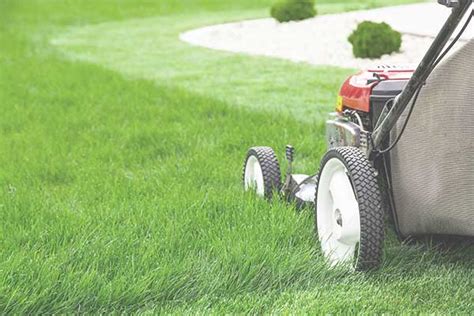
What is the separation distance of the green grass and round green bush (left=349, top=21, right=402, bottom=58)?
78.5 inches

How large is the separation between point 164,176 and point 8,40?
385 inches

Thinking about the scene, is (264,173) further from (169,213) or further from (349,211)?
(349,211)

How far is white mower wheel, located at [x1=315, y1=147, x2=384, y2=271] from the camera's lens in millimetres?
2480

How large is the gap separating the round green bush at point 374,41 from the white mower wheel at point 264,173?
254 inches

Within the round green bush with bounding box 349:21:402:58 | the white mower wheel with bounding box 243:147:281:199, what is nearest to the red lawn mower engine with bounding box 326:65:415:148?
the white mower wheel with bounding box 243:147:281:199

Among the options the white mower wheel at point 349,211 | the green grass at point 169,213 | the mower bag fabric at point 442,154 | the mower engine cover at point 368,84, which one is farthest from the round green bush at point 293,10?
the mower bag fabric at point 442,154

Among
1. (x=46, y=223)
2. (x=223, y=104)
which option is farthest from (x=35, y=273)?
(x=223, y=104)

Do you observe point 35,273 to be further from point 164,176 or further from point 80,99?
point 80,99

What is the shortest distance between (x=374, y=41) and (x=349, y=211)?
742 cm

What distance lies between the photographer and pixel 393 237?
3.04 m

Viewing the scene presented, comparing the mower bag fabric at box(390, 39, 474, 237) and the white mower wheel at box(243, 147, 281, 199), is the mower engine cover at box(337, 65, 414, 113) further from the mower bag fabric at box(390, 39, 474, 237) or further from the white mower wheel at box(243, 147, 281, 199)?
the white mower wheel at box(243, 147, 281, 199)

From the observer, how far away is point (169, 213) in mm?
3096

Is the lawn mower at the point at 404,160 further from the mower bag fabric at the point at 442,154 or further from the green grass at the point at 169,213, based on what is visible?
the green grass at the point at 169,213

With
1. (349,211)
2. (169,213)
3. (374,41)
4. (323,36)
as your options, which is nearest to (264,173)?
(169,213)
